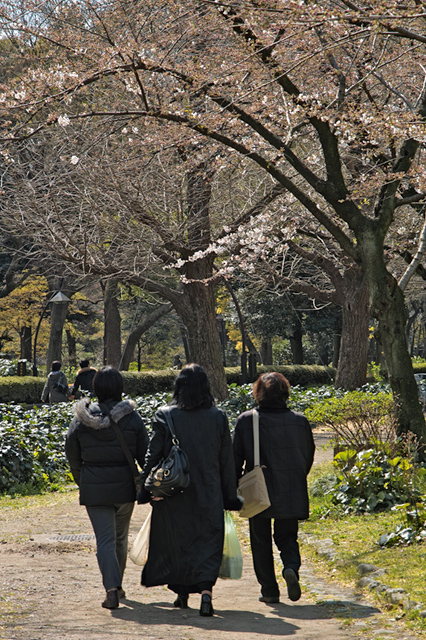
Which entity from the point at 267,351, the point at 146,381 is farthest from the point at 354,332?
the point at 267,351

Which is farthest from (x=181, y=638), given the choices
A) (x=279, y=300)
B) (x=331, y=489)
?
(x=279, y=300)

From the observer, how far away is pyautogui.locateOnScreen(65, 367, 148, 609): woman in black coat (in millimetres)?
5012

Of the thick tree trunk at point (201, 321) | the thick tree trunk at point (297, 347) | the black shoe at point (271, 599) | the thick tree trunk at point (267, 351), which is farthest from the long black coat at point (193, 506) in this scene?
the thick tree trunk at point (267, 351)

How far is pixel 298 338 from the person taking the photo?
121 feet

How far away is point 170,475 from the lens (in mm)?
4570

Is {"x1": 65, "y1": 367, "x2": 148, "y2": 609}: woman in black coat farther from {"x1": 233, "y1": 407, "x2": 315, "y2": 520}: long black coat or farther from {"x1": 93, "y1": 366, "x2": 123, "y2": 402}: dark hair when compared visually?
{"x1": 233, "y1": 407, "x2": 315, "y2": 520}: long black coat

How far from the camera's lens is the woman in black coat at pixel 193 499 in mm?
4730

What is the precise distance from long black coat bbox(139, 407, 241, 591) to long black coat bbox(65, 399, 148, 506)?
275mm

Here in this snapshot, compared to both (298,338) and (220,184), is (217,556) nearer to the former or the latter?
(220,184)

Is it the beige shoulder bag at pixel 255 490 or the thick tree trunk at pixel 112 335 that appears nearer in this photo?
the beige shoulder bag at pixel 255 490

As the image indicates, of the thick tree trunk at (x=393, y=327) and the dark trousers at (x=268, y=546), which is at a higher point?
the thick tree trunk at (x=393, y=327)

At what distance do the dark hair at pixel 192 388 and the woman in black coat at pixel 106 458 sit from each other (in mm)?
490

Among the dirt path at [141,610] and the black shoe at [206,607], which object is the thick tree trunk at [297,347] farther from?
the black shoe at [206,607]

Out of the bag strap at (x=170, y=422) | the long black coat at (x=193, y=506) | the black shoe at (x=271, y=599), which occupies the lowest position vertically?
the black shoe at (x=271, y=599)
